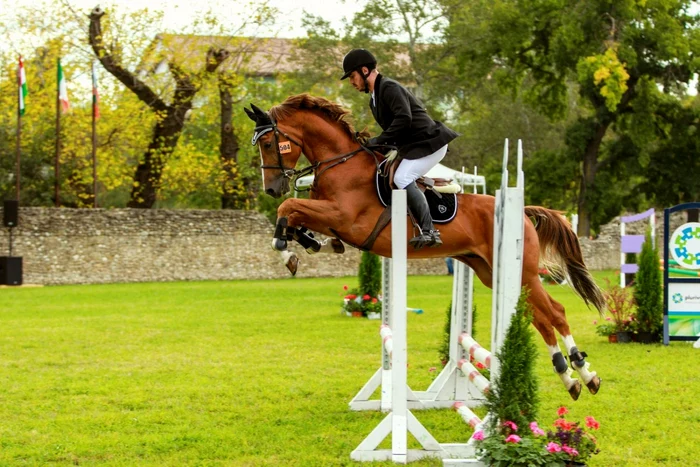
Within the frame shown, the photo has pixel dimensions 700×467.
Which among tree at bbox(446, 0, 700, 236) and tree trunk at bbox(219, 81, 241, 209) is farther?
tree trunk at bbox(219, 81, 241, 209)

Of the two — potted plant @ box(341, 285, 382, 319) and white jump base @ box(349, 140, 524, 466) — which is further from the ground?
white jump base @ box(349, 140, 524, 466)

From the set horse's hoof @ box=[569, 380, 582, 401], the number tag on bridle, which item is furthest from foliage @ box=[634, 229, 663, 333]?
the number tag on bridle

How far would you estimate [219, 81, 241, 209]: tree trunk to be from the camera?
1231 inches

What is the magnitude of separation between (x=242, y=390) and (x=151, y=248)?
63.4ft

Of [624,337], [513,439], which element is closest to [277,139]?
[513,439]

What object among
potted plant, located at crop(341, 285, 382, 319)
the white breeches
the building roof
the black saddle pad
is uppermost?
the building roof

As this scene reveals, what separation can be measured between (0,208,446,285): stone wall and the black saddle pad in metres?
20.7

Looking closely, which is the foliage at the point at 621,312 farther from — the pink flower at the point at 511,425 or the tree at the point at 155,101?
the tree at the point at 155,101

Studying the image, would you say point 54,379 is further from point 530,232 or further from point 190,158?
point 190,158

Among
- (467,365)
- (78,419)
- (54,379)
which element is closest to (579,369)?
(467,365)

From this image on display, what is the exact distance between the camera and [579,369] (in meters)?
6.46

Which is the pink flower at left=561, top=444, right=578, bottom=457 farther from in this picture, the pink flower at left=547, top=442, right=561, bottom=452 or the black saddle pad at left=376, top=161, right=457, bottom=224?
the black saddle pad at left=376, top=161, right=457, bottom=224

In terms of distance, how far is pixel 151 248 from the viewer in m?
26.9

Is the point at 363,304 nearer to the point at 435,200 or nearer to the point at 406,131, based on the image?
the point at 435,200
